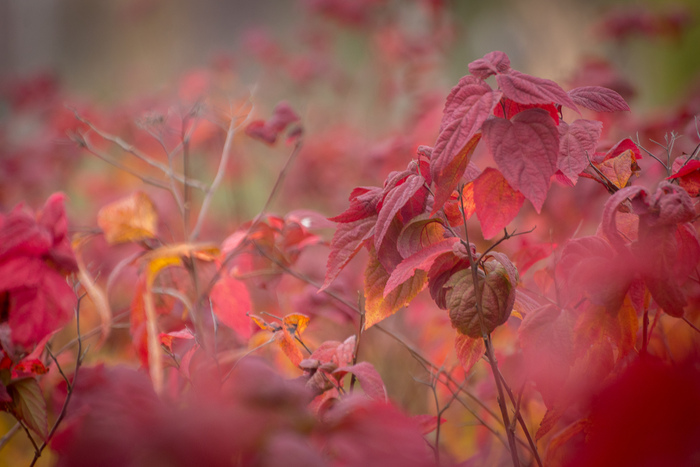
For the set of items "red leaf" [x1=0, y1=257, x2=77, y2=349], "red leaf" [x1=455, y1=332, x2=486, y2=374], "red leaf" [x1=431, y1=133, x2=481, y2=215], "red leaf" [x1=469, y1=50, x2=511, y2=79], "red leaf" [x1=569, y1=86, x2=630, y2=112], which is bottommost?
"red leaf" [x1=0, y1=257, x2=77, y2=349]

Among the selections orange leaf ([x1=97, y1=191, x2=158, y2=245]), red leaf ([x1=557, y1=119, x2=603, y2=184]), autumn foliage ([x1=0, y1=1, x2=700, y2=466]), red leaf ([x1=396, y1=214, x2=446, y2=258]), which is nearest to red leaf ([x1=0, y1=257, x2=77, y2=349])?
autumn foliage ([x1=0, y1=1, x2=700, y2=466])

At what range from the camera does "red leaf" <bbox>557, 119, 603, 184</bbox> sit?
0.61m

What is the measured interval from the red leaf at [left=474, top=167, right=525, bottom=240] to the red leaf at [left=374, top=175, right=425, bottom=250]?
0.08 m

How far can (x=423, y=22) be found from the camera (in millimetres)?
3072

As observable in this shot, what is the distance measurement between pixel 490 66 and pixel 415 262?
0.26m

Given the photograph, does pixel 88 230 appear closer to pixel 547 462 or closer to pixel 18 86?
pixel 547 462

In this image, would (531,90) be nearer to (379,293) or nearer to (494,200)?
(494,200)

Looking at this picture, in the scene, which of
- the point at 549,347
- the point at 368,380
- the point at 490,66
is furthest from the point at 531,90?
the point at 368,380

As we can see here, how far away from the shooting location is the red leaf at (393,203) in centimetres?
59

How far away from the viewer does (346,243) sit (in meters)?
0.67

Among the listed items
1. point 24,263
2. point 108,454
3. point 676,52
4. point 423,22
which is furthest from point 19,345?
point 676,52

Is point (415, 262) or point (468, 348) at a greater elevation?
point (415, 262)

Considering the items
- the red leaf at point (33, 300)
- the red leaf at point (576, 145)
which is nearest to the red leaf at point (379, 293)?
the red leaf at point (576, 145)

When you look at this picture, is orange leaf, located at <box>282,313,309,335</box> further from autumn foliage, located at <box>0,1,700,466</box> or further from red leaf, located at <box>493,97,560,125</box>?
red leaf, located at <box>493,97,560,125</box>
